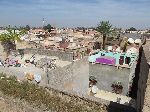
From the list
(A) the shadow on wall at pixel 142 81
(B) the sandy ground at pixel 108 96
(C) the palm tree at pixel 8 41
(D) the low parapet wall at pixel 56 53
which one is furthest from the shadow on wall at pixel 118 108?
(C) the palm tree at pixel 8 41

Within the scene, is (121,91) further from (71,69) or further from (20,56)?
(20,56)

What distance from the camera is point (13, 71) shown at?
15992 millimetres

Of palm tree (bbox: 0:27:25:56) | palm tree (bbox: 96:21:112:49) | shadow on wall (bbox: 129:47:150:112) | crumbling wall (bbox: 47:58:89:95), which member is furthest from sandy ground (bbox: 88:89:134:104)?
palm tree (bbox: 96:21:112:49)

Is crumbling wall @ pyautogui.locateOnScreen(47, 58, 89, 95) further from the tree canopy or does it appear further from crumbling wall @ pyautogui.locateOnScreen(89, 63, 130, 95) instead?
the tree canopy

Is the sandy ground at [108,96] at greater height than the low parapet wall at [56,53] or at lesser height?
lesser

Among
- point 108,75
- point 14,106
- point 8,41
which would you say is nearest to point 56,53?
point 108,75

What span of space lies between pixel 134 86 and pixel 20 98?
1151 centimetres

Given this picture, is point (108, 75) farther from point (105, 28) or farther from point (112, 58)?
point (105, 28)

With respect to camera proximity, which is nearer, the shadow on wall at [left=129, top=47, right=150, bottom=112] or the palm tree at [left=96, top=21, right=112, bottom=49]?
the shadow on wall at [left=129, top=47, right=150, bottom=112]

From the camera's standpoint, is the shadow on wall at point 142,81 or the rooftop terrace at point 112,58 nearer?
the shadow on wall at point 142,81

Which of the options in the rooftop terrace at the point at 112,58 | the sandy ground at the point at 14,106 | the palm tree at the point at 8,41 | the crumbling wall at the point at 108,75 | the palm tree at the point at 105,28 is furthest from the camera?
the palm tree at the point at 105,28

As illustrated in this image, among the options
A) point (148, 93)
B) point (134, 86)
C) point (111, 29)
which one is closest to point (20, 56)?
point (134, 86)

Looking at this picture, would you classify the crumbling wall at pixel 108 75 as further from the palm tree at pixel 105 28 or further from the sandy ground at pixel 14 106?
the palm tree at pixel 105 28

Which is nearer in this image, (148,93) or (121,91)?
(148,93)
